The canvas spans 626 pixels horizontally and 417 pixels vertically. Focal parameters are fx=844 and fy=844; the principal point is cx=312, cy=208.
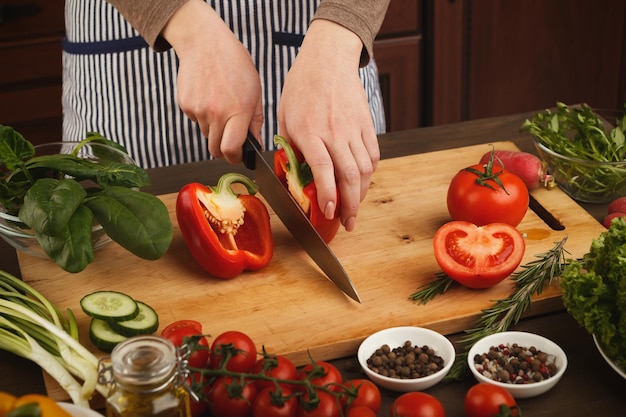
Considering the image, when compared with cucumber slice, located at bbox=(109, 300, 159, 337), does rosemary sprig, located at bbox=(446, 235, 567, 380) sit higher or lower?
lower

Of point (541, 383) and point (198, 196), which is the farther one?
point (198, 196)

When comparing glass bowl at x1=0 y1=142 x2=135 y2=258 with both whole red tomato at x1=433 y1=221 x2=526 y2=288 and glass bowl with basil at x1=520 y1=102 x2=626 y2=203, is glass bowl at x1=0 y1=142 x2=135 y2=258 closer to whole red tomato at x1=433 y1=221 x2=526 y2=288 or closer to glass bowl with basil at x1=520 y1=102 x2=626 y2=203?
whole red tomato at x1=433 y1=221 x2=526 y2=288

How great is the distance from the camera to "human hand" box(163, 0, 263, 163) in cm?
157

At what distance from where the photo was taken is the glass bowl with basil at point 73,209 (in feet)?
4.50

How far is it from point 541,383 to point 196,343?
1.58 feet

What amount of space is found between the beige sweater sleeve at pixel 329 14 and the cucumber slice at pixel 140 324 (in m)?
0.60

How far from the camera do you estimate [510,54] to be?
355 cm

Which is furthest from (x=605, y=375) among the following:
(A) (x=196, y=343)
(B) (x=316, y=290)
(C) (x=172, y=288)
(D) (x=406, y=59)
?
(D) (x=406, y=59)

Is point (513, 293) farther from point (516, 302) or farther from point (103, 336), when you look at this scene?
point (103, 336)

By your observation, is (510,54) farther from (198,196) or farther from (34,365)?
(34,365)

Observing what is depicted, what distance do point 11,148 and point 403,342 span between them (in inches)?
30.5

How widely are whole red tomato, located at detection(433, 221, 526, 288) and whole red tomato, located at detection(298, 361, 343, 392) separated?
0.39 metres

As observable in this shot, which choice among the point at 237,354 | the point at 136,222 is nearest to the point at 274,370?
the point at 237,354

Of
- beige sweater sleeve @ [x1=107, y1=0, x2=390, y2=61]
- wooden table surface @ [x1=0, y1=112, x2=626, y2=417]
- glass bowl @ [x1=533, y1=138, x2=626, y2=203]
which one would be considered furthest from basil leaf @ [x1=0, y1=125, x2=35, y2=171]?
glass bowl @ [x1=533, y1=138, x2=626, y2=203]
